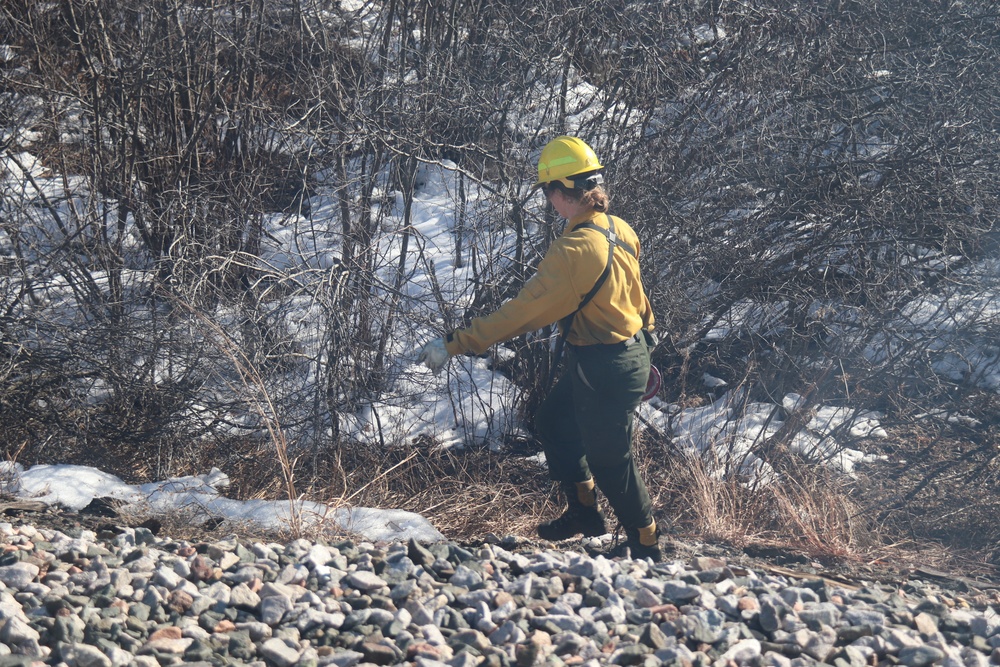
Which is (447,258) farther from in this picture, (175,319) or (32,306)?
(32,306)

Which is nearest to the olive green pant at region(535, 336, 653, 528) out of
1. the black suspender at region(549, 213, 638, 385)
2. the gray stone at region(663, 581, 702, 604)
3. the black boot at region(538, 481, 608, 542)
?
the black suspender at region(549, 213, 638, 385)

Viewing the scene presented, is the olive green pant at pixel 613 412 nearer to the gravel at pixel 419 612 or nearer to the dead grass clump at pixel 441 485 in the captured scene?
the gravel at pixel 419 612

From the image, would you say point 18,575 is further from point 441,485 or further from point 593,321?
point 441,485

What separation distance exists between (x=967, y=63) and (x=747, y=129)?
1449 millimetres

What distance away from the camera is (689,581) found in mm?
3367

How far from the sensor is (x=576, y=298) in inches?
142

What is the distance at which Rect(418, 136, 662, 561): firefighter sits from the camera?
3580mm

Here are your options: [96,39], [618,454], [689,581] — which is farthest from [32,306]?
[689,581]

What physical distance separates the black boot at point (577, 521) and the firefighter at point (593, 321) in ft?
1.03

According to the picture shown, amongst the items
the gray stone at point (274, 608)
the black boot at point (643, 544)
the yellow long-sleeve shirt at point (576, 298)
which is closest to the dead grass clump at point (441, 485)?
the black boot at point (643, 544)

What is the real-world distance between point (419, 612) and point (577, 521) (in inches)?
59.6

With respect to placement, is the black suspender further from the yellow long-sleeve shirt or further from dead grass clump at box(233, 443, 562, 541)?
dead grass clump at box(233, 443, 562, 541)

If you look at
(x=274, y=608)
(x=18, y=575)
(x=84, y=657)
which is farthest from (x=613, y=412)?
(x=18, y=575)

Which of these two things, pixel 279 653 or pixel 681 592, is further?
pixel 681 592
